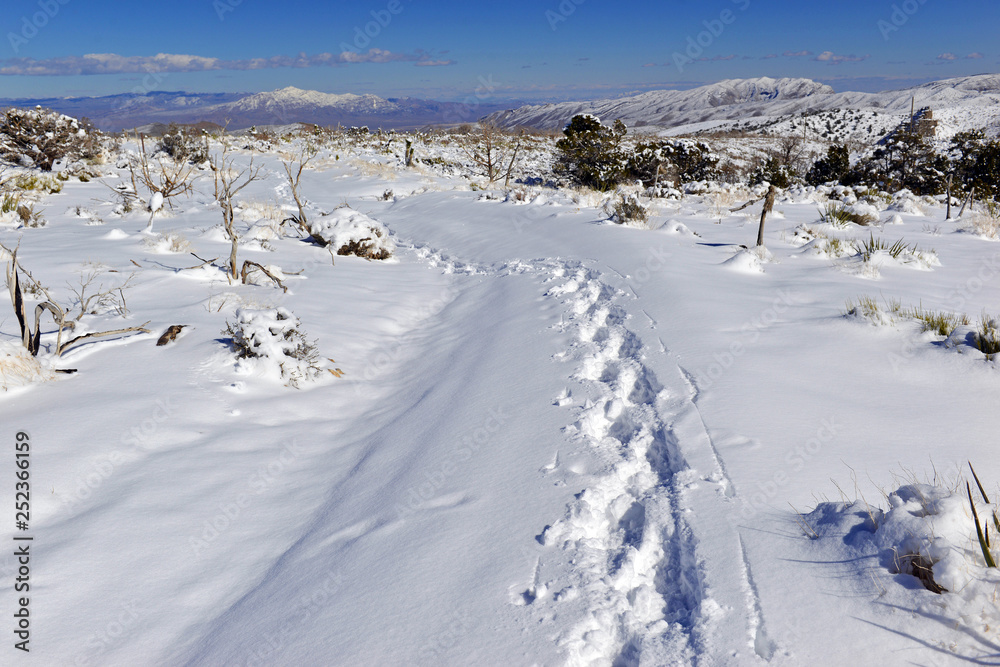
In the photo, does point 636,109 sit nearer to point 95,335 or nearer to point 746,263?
point 746,263

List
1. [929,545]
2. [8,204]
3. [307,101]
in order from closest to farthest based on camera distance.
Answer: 1. [929,545]
2. [8,204]
3. [307,101]

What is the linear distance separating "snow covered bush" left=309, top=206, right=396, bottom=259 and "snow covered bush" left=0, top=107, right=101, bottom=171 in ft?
36.6

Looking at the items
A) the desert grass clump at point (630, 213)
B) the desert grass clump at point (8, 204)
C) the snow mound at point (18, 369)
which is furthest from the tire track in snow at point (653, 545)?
the desert grass clump at point (8, 204)

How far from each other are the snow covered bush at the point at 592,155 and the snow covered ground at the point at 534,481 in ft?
41.4

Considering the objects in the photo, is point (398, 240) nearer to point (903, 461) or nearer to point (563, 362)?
point (563, 362)

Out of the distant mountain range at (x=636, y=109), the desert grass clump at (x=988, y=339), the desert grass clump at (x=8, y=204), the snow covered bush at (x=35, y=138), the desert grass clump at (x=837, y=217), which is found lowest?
the desert grass clump at (x=988, y=339)

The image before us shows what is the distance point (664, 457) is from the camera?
272 centimetres

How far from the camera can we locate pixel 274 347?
4.07m

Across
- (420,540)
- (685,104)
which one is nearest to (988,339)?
(420,540)

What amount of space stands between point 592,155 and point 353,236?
1197cm

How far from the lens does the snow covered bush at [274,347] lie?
A: 404 centimetres

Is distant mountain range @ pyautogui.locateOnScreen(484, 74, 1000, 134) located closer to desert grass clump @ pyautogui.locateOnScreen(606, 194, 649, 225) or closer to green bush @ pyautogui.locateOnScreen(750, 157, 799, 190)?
green bush @ pyautogui.locateOnScreen(750, 157, 799, 190)

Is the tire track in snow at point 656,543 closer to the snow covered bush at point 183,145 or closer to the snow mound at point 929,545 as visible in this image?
the snow mound at point 929,545

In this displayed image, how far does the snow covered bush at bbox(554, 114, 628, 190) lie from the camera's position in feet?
57.7
